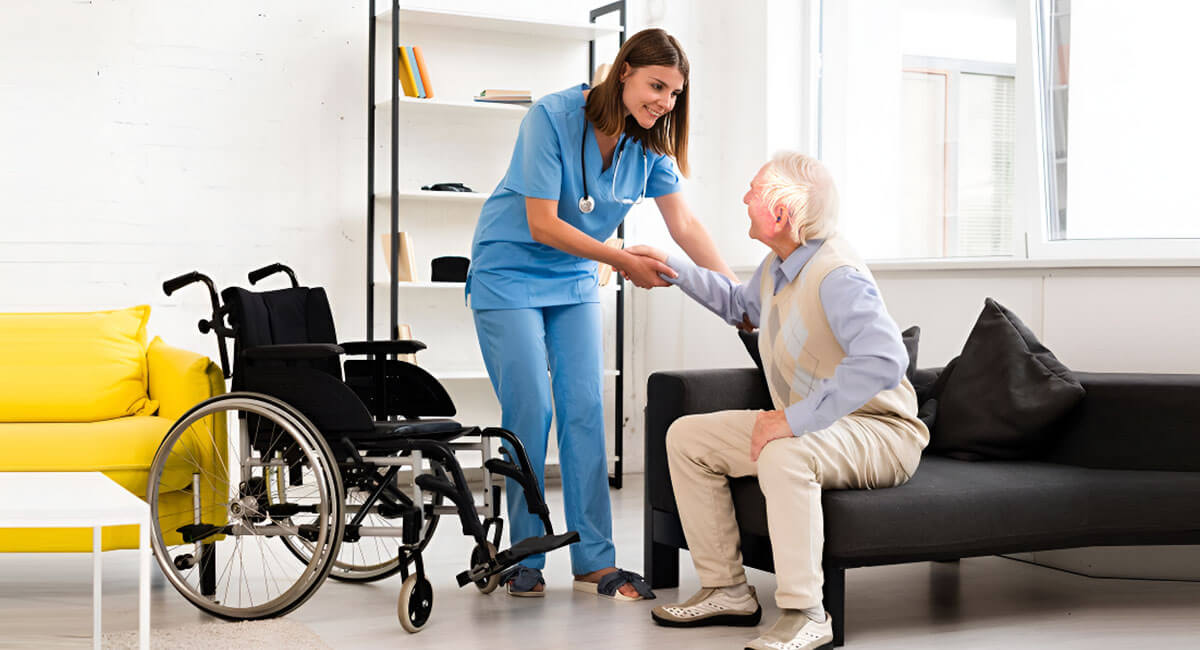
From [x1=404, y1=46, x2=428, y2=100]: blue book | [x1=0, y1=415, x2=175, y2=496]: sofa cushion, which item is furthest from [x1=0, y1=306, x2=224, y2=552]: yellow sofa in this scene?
[x1=404, y1=46, x2=428, y2=100]: blue book

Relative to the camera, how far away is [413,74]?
4.62 meters

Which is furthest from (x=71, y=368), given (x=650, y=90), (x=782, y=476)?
(x=782, y=476)

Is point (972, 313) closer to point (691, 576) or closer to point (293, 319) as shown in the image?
point (691, 576)

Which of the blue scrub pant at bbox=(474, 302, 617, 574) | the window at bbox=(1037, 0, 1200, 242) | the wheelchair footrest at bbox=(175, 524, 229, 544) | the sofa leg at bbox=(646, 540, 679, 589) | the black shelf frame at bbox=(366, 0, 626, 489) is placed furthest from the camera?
the black shelf frame at bbox=(366, 0, 626, 489)

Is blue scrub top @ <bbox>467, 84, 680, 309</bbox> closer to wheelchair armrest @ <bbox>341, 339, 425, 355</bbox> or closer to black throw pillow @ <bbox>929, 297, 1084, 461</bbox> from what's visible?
wheelchair armrest @ <bbox>341, 339, 425, 355</bbox>

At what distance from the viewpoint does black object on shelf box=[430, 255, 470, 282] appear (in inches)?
185

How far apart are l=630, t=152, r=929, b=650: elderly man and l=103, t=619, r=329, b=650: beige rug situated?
763mm

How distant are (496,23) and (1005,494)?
299 cm

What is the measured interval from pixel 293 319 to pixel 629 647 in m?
1.19

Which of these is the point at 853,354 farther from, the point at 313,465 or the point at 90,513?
the point at 90,513

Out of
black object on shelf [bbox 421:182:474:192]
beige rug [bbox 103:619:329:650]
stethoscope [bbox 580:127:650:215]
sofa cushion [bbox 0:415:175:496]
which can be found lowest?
beige rug [bbox 103:619:329:650]

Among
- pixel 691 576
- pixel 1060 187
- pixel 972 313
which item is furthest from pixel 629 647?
pixel 1060 187

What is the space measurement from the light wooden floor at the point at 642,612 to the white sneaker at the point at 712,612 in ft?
0.07

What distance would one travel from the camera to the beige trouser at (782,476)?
2.38 m
